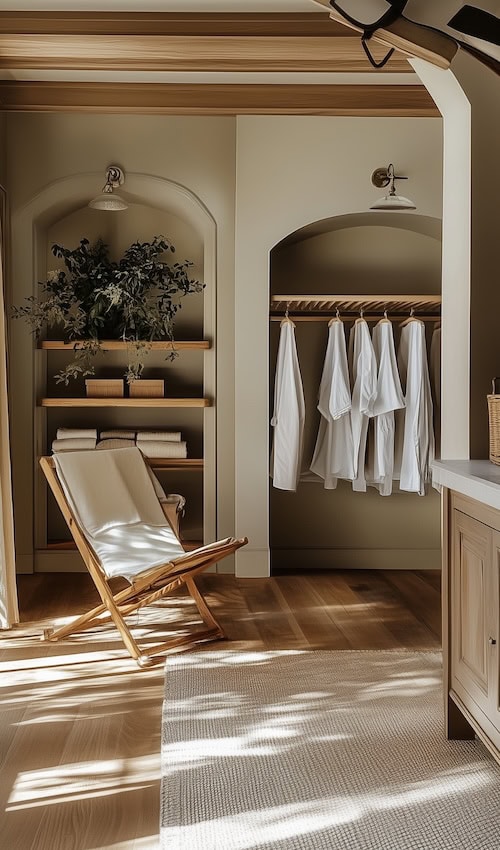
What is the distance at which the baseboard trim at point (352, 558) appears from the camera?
5.63 meters

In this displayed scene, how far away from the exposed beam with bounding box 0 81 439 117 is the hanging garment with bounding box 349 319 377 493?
4.22 ft

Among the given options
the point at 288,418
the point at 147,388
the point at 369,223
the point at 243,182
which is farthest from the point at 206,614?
the point at 369,223

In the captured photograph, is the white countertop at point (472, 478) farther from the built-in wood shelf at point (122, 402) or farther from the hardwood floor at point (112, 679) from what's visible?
the built-in wood shelf at point (122, 402)

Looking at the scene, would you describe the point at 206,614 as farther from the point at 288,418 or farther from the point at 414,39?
the point at 414,39

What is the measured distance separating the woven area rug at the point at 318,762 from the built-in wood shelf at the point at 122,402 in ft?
7.07

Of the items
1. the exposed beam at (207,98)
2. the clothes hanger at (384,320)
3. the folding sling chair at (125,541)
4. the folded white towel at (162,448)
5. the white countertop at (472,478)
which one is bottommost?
the folding sling chair at (125,541)

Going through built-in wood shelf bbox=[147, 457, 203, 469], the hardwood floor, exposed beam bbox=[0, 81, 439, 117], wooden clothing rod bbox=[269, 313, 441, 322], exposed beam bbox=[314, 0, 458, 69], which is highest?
exposed beam bbox=[0, 81, 439, 117]

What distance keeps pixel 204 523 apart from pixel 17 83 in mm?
2823

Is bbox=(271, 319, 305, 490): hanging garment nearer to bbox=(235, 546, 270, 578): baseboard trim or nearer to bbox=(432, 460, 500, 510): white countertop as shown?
bbox=(235, 546, 270, 578): baseboard trim

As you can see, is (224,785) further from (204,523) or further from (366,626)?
(204,523)

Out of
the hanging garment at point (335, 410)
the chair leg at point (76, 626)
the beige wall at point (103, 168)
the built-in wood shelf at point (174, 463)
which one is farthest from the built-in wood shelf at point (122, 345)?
→ the chair leg at point (76, 626)

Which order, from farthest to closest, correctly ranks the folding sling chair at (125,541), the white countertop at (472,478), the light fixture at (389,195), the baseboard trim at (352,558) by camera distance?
the baseboard trim at (352,558), the light fixture at (389,195), the folding sling chair at (125,541), the white countertop at (472,478)

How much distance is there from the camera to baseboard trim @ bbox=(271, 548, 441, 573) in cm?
563

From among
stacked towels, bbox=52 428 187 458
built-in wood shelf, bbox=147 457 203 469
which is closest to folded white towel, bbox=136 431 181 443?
stacked towels, bbox=52 428 187 458
